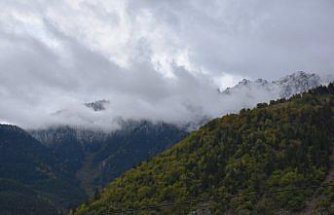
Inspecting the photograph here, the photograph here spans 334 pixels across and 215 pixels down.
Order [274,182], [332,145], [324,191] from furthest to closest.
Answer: [332,145] < [274,182] < [324,191]

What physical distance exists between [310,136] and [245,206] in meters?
40.0

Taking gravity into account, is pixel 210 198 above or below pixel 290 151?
below

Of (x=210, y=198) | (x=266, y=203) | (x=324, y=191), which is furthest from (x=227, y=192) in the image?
(x=324, y=191)

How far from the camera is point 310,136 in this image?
634 ft

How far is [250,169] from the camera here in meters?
186

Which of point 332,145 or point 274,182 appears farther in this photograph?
point 332,145

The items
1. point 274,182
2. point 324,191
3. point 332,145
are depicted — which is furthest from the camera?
point 332,145

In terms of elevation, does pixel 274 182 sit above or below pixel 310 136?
below

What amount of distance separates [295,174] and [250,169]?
1470 cm

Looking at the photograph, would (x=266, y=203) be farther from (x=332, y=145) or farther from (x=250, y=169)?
(x=332, y=145)

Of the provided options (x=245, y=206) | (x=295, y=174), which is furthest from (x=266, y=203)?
(x=295, y=174)

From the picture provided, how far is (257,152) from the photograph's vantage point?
195 metres

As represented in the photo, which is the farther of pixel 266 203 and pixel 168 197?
pixel 168 197

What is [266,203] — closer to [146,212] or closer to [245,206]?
[245,206]
